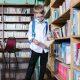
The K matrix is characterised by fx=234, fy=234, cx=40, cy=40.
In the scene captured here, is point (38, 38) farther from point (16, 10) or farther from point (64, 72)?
point (16, 10)

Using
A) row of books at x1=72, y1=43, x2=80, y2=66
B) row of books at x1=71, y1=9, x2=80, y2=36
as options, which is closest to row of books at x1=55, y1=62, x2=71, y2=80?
row of books at x1=72, y1=43, x2=80, y2=66

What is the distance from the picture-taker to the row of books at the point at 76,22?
8.40ft

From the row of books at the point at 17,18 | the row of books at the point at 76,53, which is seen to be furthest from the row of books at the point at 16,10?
the row of books at the point at 76,53

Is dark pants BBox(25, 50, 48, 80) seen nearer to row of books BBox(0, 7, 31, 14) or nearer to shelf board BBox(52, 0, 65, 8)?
shelf board BBox(52, 0, 65, 8)

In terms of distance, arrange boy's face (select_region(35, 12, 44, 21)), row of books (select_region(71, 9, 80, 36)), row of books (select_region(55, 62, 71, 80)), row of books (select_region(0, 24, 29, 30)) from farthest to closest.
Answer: row of books (select_region(0, 24, 29, 30)), boy's face (select_region(35, 12, 44, 21)), row of books (select_region(55, 62, 71, 80)), row of books (select_region(71, 9, 80, 36))

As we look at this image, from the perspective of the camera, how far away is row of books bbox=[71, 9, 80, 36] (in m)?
2.56

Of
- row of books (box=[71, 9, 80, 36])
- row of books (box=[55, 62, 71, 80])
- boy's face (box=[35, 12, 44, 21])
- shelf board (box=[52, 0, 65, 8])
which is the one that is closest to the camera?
row of books (box=[71, 9, 80, 36])

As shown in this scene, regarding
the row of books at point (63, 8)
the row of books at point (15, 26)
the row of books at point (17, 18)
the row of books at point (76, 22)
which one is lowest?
the row of books at point (76, 22)

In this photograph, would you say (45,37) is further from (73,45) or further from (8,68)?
(8,68)

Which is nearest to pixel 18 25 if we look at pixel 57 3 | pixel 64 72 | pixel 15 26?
pixel 15 26

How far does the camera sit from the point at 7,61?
7.62 m

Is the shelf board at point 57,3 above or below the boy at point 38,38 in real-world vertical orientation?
above

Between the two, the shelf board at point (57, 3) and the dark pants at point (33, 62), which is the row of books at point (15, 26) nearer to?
the shelf board at point (57, 3)

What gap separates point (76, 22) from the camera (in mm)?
2621
